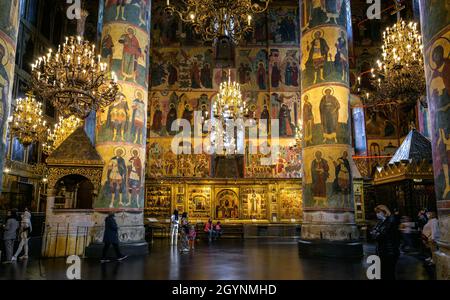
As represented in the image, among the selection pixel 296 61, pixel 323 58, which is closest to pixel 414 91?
pixel 323 58

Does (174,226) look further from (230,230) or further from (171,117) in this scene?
(171,117)

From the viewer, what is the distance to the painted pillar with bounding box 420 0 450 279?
4.36 m

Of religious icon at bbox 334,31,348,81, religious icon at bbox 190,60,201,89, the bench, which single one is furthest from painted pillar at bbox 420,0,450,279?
religious icon at bbox 190,60,201,89

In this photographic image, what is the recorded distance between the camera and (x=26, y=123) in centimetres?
1263

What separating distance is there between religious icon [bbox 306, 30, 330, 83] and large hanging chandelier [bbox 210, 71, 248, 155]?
5.29 m

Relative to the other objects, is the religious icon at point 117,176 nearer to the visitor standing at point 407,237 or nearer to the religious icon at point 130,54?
the religious icon at point 130,54

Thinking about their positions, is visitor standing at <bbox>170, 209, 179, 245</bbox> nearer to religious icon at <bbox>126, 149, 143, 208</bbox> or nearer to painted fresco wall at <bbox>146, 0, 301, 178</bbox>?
religious icon at <bbox>126, 149, 143, 208</bbox>

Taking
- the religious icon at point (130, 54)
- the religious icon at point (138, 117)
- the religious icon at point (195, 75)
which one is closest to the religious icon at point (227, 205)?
the religious icon at point (195, 75)

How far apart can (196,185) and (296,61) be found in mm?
10513

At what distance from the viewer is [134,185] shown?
9.63 metres

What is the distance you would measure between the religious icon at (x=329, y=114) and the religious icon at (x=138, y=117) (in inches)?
212

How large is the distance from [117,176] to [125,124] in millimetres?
1542

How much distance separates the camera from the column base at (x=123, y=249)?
8742 mm
